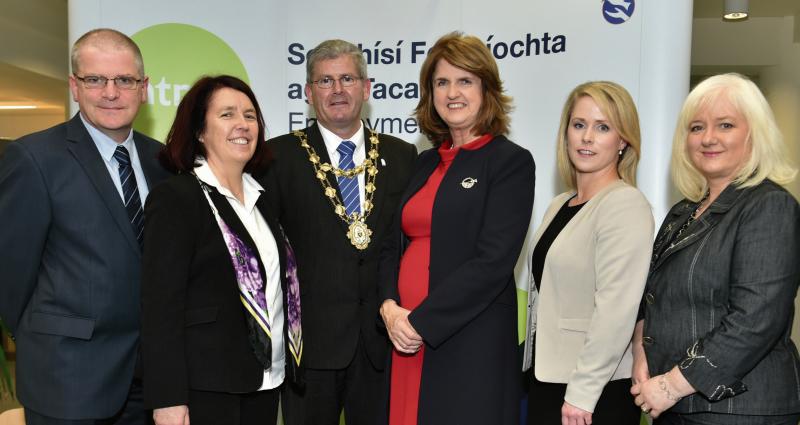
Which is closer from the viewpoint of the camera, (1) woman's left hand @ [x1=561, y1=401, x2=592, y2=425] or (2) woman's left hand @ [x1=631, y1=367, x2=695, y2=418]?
(2) woman's left hand @ [x1=631, y1=367, x2=695, y2=418]

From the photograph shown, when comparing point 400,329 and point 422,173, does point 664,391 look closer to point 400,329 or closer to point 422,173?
point 400,329

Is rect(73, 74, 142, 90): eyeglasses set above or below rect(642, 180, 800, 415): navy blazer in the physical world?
above

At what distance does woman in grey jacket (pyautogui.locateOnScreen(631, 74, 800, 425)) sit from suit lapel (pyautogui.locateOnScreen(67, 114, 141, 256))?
181cm

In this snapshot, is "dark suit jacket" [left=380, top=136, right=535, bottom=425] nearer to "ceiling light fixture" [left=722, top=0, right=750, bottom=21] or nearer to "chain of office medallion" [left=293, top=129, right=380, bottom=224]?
"chain of office medallion" [left=293, top=129, right=380, bottom=224]

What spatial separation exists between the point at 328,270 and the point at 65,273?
38.6 inches

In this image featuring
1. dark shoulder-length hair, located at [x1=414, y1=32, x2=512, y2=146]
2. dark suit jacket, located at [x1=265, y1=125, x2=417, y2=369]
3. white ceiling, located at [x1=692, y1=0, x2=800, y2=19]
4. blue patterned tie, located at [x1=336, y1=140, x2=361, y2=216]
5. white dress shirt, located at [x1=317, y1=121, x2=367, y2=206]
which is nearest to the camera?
dark shoulder-length hair, located at [x1=414, y1=32, x2=512, y2=146]

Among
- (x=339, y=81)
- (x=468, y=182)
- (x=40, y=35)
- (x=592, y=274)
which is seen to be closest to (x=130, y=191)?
(x=339, y=81)

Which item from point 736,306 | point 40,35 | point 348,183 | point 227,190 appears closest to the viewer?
point 736,306

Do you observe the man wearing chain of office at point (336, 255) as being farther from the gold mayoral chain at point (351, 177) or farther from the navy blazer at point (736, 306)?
the navy blazer at point (736, 306)

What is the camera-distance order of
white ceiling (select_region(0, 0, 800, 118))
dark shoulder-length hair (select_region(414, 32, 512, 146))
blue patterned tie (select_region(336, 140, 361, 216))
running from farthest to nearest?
white ceiling (select_region(0, 0, 800, 118)), blue patterned tie (select_region(336, 140, 361, 216)), dark shoulder-length hair (select_region(414, 32, 512, 146))

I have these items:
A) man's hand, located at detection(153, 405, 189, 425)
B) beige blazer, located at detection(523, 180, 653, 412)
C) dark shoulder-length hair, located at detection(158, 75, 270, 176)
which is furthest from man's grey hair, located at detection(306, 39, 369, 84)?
man's hand, located at detection(153, 405, 189, 425)

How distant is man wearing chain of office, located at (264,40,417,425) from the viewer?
8.91 ft

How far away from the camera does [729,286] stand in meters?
1.91

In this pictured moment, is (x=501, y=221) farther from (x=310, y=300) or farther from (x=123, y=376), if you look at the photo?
(x=123, y=376)
